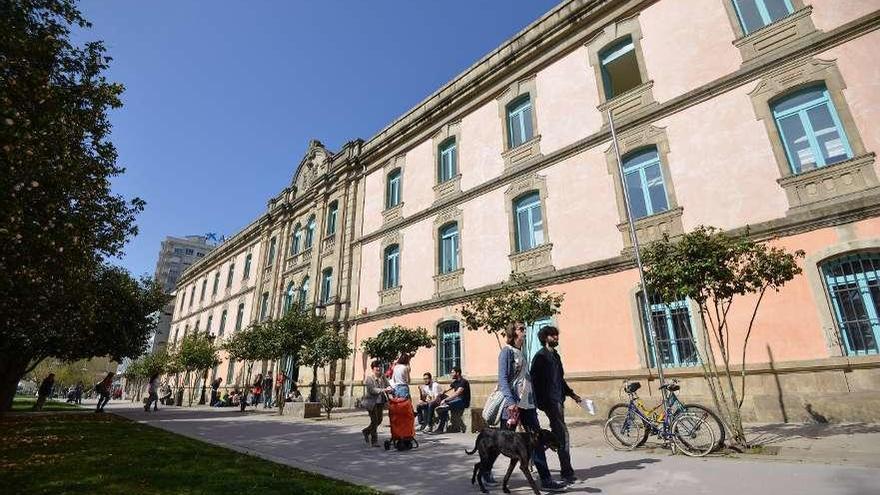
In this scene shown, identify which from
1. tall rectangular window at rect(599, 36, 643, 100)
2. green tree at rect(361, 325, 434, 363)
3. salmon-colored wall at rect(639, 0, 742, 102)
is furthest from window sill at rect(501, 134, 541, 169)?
green tree at rect(361, 325, 434, 363)

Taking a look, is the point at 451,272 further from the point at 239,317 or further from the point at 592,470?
the point at 239,317

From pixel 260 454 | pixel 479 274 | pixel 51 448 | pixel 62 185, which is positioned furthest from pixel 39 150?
pixel 479 274

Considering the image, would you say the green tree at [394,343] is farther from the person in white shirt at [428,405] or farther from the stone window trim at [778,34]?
the stone window trim at [778,34]

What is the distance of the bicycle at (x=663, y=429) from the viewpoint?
6480mm

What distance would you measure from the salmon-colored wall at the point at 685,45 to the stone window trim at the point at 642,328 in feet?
18.8

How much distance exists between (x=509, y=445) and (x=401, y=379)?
482 centimetres

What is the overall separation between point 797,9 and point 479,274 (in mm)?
11136

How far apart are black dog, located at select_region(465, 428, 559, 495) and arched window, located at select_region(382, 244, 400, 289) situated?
14.2 m

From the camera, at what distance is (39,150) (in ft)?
26.5

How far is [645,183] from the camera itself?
12.3 metres

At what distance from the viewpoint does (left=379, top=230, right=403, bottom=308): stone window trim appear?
1875 centimetres

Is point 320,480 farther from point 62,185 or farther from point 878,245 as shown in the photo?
point 878,245

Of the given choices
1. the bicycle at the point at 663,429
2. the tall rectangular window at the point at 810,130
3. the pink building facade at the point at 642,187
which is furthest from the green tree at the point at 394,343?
the tall rectangular window at the point at 810,130

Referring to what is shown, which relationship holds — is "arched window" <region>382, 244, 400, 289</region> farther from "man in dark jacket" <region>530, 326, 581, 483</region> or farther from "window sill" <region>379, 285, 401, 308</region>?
"man in dark jacket" <region>530, 326, 581, 483</region>
